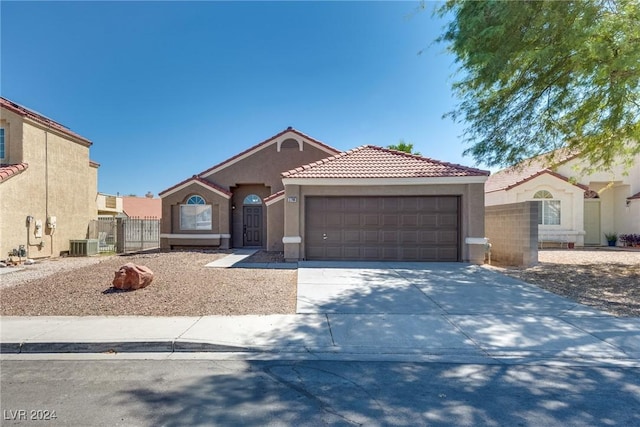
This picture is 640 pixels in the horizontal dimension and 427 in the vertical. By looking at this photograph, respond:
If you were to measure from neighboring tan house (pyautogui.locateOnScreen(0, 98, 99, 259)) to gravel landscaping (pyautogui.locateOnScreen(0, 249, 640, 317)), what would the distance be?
2.62m

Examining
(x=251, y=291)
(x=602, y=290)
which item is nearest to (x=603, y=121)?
(x=602, y=290)

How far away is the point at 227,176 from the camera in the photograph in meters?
17.8

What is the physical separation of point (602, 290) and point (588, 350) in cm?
474

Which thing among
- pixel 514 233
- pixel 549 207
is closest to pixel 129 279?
pixel 514 233

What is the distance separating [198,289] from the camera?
7.95 m

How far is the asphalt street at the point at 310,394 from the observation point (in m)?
3.19

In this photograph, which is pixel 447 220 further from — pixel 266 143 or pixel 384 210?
pixel 266 143

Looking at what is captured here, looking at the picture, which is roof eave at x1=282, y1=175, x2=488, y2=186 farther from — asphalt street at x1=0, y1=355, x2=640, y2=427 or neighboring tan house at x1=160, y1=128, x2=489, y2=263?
asphalt street at x1=0, y1=355, x2=640, y2=427

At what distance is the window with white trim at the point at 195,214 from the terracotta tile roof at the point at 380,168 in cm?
688

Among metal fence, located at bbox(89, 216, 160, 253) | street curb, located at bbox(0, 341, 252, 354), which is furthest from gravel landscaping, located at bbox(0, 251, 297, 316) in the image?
metal fence, located at bbox(89, 216, 160, 253)

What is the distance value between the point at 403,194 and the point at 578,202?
1303cm

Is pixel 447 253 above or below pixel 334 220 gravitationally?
below

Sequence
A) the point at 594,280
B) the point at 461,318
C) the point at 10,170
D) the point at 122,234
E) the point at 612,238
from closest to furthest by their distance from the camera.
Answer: the point at 461,318
the point at 594,280
the point at 10,170
the point at 122,234
the point at 612,238

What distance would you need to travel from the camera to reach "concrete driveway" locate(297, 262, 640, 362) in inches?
191
